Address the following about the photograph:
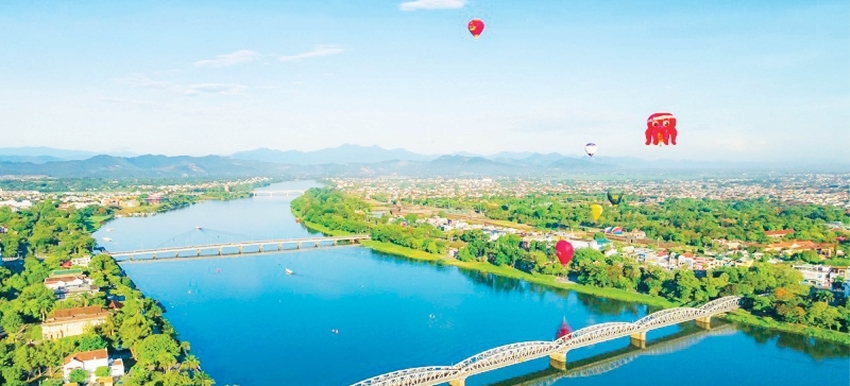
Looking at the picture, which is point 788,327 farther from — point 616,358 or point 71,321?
point 71,321

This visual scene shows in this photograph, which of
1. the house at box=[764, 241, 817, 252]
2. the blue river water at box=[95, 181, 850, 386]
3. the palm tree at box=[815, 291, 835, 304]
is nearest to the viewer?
the blue river water at box=[95, 181, 850, 386]

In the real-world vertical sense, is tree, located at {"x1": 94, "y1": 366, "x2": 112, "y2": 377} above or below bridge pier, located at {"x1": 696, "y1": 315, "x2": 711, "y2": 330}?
above

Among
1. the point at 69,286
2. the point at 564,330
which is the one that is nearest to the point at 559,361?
the point at 564,330

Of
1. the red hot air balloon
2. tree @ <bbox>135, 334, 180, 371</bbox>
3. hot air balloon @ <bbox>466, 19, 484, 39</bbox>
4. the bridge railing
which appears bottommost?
the bridge railing

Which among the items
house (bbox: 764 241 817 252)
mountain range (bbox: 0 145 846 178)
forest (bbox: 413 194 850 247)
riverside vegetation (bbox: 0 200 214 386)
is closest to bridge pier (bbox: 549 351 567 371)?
riverside vegetation (bbox: 0 200 214 386)

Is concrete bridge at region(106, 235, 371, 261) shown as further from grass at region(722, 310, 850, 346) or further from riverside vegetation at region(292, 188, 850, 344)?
grass at region(722, 310, 850, 346)

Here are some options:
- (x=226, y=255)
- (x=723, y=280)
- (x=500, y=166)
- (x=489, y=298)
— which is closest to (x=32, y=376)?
(x=489, y=298)
